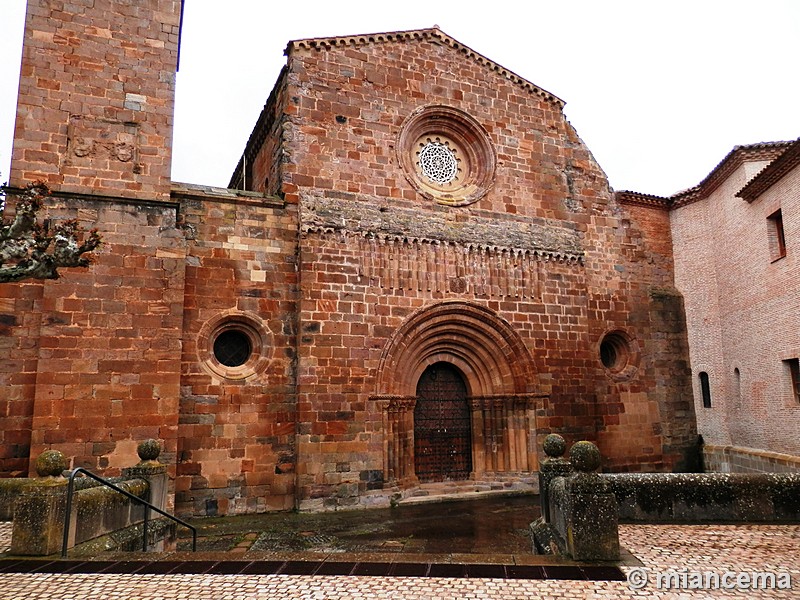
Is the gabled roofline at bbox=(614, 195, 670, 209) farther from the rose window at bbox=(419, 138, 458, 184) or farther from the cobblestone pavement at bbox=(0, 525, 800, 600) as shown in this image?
the cobblestone pavement at bbox=(0, 525, 800, 600)

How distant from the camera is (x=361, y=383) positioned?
11.7 m

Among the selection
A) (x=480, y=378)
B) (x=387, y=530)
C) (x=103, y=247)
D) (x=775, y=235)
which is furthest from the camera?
(x=480, y=378)

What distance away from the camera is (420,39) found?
13750 mm

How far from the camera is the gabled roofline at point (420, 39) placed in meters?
12.5

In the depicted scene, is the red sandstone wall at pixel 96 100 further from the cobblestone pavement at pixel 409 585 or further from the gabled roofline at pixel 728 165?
the gabled roofline at pixel 728 165

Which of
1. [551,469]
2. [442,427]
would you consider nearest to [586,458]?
[551,469]

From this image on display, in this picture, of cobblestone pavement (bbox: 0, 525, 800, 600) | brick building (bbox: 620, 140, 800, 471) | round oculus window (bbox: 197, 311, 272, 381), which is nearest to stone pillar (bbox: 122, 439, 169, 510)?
round oculus window (bbox: 197, 311, 272, 381)

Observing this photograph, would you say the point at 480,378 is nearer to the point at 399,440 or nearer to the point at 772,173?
the point at 399,440

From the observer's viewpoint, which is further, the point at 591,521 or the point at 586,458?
the point at 586,458

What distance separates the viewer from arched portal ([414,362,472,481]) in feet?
41.8

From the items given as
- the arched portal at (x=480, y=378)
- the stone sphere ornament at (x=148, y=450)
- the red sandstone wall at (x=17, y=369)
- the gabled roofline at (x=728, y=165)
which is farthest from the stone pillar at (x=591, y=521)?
the gabled roofline at (x=728, y=165)

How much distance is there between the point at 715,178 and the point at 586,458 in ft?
38.9

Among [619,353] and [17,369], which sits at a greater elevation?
[619,353]

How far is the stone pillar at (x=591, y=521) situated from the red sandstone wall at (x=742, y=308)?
8592 millimetres
